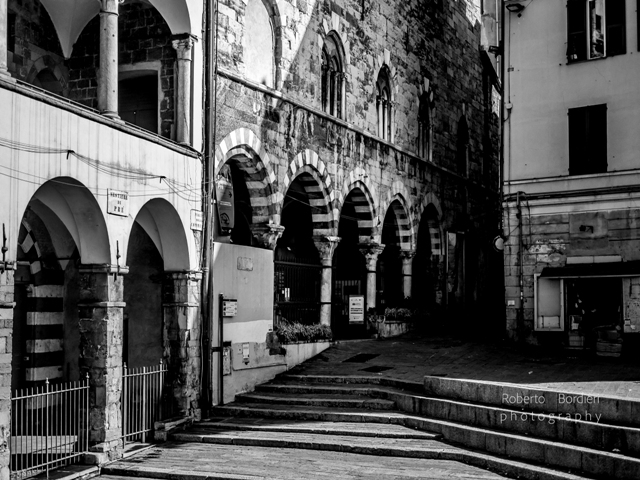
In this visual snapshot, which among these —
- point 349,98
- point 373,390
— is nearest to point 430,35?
point 349,98

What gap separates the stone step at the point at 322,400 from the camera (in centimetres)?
1488

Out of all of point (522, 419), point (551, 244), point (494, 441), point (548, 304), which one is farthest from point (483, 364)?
→ point (494, 441)

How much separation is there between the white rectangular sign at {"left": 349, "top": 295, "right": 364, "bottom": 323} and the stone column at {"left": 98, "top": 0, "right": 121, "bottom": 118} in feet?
34.9

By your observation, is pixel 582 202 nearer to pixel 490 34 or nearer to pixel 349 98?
pixel 349 98

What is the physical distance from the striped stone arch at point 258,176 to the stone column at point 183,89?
6.07ft

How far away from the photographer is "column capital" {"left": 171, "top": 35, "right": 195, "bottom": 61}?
15.3 meters

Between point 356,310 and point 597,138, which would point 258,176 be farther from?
point 597,138

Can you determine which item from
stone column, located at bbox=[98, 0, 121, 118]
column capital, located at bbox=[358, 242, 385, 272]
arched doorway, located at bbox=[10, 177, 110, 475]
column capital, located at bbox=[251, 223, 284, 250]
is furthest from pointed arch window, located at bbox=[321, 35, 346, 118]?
stone column, located at bbox=[98, 0, 121, 118]

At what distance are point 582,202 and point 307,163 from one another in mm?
6719

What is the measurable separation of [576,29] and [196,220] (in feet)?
36.5

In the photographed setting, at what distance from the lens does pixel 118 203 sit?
13039mm

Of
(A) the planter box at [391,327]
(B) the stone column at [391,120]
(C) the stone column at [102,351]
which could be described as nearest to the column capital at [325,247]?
(A) the planter box at [391,327]

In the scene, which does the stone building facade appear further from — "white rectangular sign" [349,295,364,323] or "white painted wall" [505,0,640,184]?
"white painted wall" [505,0,640,184]

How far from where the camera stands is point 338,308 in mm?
23250
